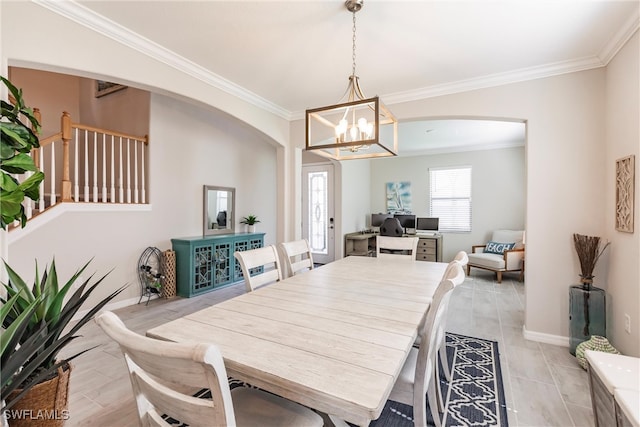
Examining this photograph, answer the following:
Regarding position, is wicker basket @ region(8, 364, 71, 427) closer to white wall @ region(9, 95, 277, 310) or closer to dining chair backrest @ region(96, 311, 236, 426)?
dining chair backrest @ region(96, 311, 236, 426)

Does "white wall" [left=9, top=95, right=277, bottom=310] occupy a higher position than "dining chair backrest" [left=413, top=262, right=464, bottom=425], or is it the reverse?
"white wall" [left=9, top=95, right=277, bottom=310]

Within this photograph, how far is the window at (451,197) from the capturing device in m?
6.21

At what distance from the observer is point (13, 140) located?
129cm

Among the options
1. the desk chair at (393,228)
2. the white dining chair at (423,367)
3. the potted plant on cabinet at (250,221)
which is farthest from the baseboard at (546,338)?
the potted plant on cabinet at (250,221)

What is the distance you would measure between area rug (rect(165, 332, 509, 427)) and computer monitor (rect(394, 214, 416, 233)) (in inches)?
146

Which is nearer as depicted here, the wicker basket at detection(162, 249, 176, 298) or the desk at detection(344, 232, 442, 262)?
the wicker basket at detection(162, 249, 176, 298)

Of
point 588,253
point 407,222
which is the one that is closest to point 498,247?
point 407,222

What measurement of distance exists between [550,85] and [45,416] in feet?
13.5

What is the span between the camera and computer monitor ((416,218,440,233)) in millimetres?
6191

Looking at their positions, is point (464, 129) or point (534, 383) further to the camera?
point (464, 129)

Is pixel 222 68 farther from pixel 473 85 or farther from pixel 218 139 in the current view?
pixel 473 85

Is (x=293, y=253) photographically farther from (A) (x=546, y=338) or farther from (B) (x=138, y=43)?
(A) (x=546, y=338)

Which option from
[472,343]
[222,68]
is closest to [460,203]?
[472,343]

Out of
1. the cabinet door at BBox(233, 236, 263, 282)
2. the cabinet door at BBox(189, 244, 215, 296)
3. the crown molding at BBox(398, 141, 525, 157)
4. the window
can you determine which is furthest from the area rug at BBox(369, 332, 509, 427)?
the crown molding at BBox(398, 141, 525, 157)
